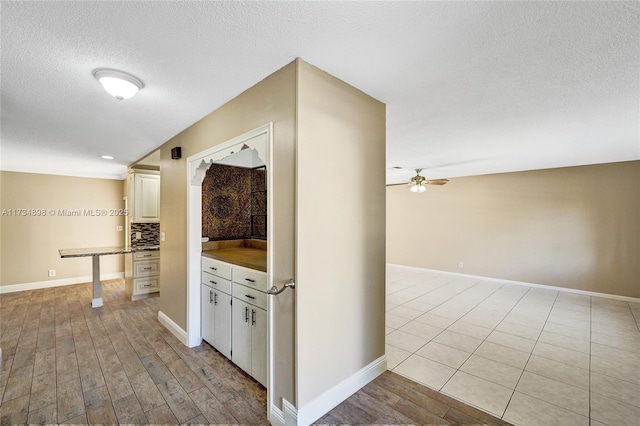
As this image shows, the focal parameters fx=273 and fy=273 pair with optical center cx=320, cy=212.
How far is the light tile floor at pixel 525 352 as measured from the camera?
2.11m

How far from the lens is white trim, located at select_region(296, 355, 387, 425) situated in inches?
70.8

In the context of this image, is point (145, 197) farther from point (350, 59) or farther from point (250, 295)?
point (350, 59)

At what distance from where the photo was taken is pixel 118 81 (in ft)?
6.22

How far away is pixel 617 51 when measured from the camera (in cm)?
166

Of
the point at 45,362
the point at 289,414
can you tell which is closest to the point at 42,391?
the point at 45,362

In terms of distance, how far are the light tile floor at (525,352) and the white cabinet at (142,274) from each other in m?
4.12

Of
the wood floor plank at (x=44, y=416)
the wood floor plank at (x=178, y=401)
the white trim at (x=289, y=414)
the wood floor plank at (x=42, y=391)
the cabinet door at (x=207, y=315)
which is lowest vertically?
the wood floor plank at (x=42, y=391)

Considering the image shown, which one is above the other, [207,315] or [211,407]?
[207,315]

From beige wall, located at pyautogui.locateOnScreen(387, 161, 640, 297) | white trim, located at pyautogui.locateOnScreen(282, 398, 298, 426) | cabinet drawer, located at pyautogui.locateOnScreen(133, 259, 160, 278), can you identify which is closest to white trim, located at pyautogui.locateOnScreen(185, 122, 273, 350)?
white trim, located at pyautogui.locateOnScreen(282, 398, 298, 426)

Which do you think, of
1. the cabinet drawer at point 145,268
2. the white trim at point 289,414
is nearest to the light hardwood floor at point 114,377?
the white trim at point 289,414

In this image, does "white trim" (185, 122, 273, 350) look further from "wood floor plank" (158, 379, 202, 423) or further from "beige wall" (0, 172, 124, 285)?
"beige wall" (0, 172, 124, 285)

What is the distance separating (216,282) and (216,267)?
154 mm

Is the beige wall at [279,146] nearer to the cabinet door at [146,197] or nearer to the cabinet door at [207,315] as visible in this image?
the cabinet door at [207,315]

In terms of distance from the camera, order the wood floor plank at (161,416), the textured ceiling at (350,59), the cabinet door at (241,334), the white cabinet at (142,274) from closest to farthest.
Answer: the textured ceiling at (350,59)
the wood floor plank at (161,416)
the cabinet door at (241,334)
the white cabinet at (142,274)
